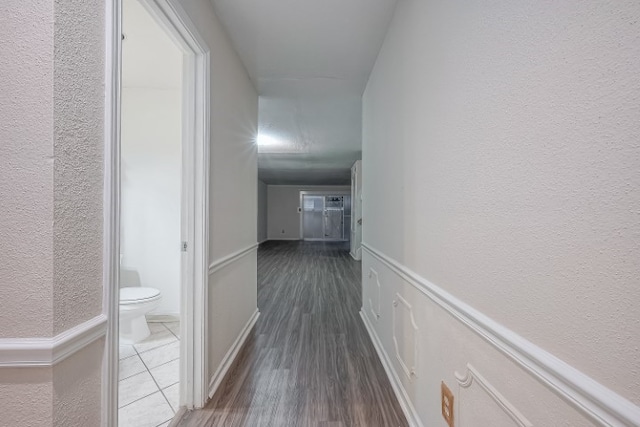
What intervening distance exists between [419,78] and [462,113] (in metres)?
0.47

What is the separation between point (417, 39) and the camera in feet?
4.59

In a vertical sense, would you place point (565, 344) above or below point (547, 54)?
below

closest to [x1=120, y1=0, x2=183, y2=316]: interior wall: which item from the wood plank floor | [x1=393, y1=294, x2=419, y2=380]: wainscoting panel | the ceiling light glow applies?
the wood plank floor

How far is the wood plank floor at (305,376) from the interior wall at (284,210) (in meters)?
7.82

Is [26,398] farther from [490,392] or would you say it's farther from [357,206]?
[357,206]

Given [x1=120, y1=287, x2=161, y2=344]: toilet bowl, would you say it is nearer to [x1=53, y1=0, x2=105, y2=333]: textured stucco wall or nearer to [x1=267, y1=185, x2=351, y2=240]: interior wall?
[x1=53, y1=0, x2=105, y2=333]: textured stucco wall

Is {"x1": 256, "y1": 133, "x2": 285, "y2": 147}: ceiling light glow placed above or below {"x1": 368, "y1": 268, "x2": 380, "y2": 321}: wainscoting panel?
above

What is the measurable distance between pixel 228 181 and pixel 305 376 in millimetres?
1355

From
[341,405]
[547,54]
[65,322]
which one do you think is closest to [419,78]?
[547,54]

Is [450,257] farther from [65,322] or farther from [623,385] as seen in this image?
[65,322]

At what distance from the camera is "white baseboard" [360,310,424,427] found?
4.74ft

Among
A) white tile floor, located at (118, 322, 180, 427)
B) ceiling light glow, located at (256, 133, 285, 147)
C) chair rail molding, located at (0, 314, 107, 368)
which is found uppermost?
ceiling light glow, located at (256, 133, 285, 147)

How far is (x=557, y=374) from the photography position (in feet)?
1.96

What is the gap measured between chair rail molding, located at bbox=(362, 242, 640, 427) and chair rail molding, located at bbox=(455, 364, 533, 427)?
119mm
